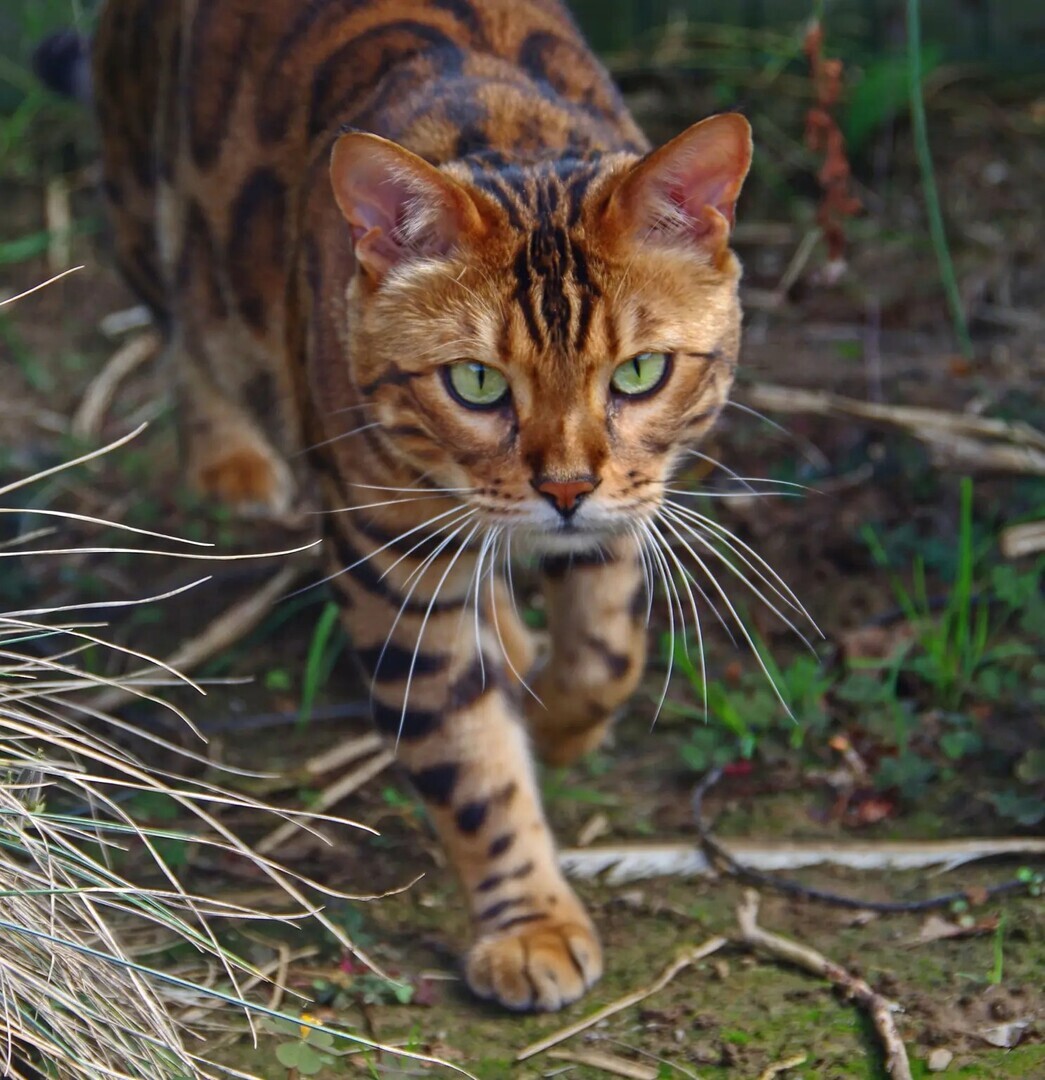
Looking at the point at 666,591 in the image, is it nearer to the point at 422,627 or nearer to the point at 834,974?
the point at 422,627

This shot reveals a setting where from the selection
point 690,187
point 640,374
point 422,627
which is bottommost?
point 422,627

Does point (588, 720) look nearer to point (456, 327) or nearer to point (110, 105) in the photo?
point (456, 327)

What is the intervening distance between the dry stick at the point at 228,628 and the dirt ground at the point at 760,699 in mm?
36

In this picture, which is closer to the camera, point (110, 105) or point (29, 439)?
point (110, 105)

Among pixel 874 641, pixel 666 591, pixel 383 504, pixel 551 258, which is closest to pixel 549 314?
pixel 551 258

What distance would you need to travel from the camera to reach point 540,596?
3.48 m

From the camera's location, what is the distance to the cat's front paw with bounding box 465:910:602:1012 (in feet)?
7.84

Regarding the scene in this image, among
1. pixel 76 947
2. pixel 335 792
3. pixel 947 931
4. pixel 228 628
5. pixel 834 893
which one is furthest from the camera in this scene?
pixel 228 628

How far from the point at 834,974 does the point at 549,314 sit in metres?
1.05

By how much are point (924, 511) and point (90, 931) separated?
2010 mm

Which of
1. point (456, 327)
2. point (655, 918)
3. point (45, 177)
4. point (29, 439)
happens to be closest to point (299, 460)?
point (456, 327)

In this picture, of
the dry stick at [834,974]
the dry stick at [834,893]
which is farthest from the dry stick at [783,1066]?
the dry stick at [834,893]

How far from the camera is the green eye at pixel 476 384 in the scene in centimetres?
226

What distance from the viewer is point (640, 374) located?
2.29m
